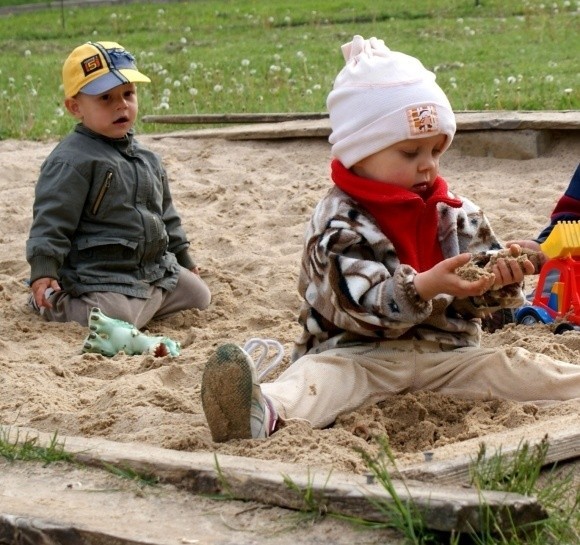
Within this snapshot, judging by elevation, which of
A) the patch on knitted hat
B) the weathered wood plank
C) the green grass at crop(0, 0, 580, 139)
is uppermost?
the patch on knitted hat

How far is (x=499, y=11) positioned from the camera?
17.1 meters

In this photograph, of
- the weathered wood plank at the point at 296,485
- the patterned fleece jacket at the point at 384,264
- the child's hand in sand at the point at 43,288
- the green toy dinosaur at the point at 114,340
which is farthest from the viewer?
the child's hand in sand at the point at 43,288

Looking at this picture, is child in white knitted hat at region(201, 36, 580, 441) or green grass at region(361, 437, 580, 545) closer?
green grass at region(361, 437, 580, 545)

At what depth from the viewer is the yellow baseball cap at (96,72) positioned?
536 cm

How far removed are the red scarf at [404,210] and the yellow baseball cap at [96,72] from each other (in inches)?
71.6

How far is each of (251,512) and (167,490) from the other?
255 mm

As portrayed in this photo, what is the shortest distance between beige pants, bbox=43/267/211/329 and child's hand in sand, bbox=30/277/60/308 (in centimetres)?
5

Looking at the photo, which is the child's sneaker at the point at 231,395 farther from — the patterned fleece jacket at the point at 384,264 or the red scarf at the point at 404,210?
the red scarf at the point at 404,210

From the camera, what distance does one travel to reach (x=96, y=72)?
5.39 metres

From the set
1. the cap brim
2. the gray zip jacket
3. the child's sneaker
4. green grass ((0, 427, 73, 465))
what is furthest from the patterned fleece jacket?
the cap brim

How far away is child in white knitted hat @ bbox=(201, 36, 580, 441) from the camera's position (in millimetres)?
3639

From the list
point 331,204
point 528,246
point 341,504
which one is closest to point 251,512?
point 341,504

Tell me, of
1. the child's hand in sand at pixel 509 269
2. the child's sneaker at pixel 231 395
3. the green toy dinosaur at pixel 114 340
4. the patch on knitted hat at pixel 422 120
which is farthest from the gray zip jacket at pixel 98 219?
the child's hand in sand at pixel 509 269

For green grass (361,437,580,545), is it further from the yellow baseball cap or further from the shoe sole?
the yellow baseball cap
